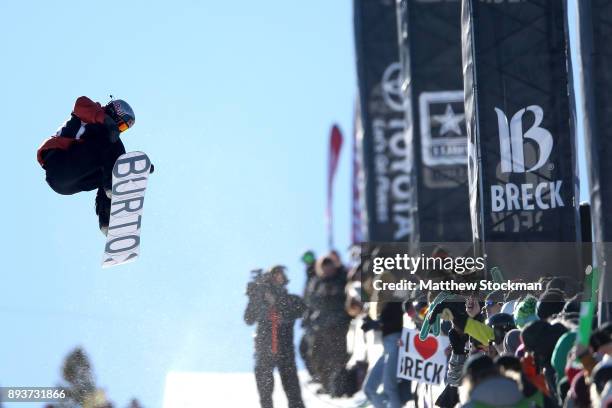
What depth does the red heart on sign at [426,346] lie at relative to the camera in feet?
39.0

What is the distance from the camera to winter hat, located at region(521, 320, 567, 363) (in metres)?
9.27

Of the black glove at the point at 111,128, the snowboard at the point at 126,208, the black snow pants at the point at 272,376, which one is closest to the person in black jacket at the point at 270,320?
the black snow pants at the point at 272,376

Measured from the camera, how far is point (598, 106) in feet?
42.2

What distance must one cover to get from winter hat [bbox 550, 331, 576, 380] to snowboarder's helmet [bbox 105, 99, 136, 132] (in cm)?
458

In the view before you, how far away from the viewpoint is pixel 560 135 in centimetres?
1421

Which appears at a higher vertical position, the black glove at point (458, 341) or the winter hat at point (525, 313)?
the winter hat at point (525, 313)

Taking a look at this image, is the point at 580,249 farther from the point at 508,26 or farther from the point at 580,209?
the point at 508,26

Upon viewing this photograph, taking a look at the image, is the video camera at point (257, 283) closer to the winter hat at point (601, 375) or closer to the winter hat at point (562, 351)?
the winter hat at point (562, 351)

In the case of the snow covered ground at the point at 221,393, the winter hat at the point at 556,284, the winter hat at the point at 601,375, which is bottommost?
the snow covered ground at the point at 221,393

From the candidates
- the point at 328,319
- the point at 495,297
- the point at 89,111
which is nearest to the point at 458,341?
the point at 495,297

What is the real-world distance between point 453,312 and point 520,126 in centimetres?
398

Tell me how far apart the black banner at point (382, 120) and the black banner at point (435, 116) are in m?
4.49

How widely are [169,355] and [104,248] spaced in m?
2.53

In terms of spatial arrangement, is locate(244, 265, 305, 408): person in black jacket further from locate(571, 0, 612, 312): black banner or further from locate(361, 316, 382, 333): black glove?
locate(571, 0, 612, 312): black banner
